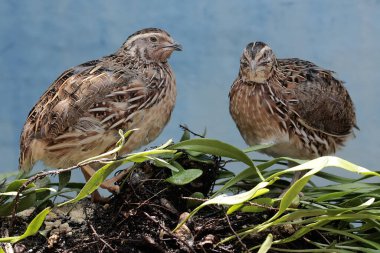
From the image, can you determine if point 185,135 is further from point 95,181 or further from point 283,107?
point 95,181

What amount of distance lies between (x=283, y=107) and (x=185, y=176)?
0.67 metres

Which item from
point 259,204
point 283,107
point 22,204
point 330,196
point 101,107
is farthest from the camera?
point 283,107

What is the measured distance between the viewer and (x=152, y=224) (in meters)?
2.41

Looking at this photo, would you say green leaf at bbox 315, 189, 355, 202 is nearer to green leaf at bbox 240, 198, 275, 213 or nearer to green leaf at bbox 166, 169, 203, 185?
green leaf at bbox 240, 198, 275, 213

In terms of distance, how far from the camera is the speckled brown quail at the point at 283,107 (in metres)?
2.92

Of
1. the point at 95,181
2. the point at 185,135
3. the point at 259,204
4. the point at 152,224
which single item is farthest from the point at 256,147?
the point at 95,181

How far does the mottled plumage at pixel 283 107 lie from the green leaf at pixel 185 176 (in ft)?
1.82

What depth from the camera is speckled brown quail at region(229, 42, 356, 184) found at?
292 cm

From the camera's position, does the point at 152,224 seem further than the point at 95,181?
Yes

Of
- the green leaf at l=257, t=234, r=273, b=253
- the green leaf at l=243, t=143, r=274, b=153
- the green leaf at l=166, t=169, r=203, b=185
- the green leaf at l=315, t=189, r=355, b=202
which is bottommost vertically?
the green leaf at l=257, t=234, r=273, b=253

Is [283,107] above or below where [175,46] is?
below

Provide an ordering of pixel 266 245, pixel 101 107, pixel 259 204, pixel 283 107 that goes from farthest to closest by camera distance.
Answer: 1. pixel 283 107
2. pixel 101 107
3. pixel 259 204
4. pixel 266 245

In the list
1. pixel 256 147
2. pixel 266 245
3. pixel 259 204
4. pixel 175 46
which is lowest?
pixel 266 245

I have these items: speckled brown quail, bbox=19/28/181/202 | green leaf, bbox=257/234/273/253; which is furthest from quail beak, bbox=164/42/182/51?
green leaf, bbox=257/234/273/253
